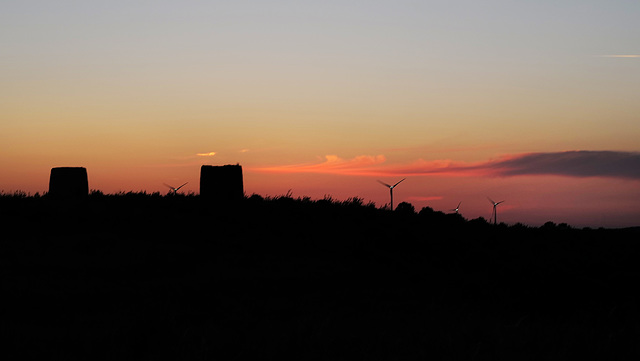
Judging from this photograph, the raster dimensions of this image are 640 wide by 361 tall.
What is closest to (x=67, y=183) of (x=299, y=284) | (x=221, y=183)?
(x=221, y=183)

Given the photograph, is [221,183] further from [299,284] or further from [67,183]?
[299,284]

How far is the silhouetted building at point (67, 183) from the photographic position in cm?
3447

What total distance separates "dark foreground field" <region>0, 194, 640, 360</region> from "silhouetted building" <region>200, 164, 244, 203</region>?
0.82 meters

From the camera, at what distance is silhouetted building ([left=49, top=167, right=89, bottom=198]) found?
1357 inches

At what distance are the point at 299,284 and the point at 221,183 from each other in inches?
514

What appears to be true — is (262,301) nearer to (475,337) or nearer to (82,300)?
(82,300)

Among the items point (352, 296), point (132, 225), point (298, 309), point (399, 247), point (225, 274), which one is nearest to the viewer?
point (298, 309)

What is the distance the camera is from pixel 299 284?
20906 millimetres

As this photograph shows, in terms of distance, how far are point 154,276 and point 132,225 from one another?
25.7 feet

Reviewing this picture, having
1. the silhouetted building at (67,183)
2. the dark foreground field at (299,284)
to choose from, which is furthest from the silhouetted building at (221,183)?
the silhouetted building at (67,183)

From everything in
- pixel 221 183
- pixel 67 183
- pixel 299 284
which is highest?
pixel 67 183

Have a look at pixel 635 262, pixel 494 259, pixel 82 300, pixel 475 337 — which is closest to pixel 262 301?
pixel 82 300

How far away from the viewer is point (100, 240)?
82.2 ft

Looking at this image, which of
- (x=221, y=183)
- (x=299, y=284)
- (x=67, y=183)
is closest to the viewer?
(x=299, y=284)
